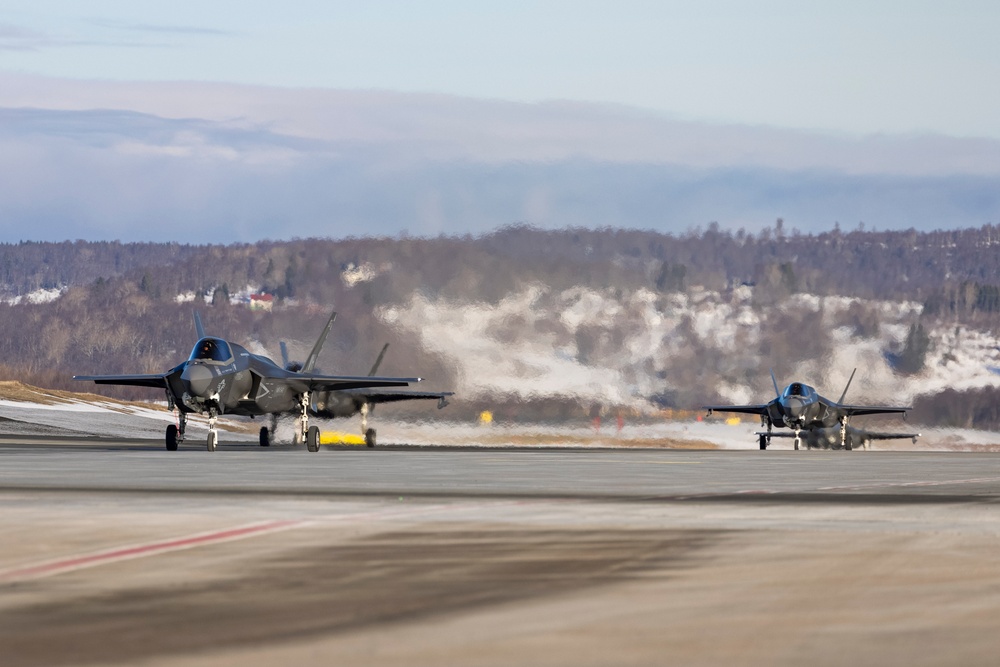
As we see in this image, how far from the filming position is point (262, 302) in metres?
100

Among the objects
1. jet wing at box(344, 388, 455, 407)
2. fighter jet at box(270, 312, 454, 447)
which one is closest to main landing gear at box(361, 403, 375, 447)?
fighter jet at box(270, 312, 454, 447)

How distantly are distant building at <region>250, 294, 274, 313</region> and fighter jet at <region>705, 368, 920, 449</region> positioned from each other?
28.7 m

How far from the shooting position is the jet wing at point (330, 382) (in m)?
53.7

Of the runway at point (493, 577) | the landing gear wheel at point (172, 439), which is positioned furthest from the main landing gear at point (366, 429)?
the runway at point (493, 577)

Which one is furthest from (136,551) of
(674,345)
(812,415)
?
(674,345)

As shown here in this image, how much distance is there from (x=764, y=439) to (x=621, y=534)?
6560cm

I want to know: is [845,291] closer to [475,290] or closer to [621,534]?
[475,290]

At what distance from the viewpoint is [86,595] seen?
32.5 ft

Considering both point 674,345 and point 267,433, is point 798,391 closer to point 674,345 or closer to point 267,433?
point 674,345

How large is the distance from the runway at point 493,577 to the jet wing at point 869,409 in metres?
62.6

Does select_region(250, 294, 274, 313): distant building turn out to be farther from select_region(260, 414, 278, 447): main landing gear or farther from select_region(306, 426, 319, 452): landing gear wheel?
select_region(306, 426, 319, 452): landing gear wheel

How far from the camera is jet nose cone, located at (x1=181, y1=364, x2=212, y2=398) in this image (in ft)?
154

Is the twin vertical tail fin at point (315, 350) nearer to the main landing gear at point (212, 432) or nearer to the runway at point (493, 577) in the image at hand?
the main landing gear at point (212, 432)

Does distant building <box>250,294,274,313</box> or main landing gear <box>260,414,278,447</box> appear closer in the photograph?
main landing gear <box>260,414,278,447</box>
